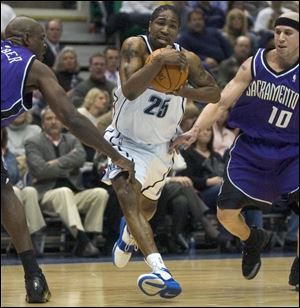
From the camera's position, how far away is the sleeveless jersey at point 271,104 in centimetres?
748

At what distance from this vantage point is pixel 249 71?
24.9ft

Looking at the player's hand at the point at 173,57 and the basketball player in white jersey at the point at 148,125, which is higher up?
the player's hand at the point at 173,57

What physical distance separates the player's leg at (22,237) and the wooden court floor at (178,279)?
0.35 feet

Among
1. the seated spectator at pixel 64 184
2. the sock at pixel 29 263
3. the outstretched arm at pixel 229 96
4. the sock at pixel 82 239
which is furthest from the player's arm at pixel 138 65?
the sock at pixel 82 239

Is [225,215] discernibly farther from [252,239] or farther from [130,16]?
[130,16]

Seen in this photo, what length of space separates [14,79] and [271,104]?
2226 millimetres

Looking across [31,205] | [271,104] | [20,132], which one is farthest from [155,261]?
[20,132]

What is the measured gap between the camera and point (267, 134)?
24.8 ft

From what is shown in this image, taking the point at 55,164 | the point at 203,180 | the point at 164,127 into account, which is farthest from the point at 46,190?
the point at 164,127

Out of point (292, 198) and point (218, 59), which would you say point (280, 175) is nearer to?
point (292, 198)

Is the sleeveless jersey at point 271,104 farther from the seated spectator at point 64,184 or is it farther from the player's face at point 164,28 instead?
the seated spectator at point 64,184

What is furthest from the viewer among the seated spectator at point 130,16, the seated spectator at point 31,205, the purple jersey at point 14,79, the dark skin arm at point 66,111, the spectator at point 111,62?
the seated spectator at point 130,16

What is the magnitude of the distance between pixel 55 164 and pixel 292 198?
3.68 metres

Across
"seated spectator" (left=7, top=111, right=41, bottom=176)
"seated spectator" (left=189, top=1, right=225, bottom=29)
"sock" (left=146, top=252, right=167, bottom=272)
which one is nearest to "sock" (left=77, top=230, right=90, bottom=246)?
"seated spectator" (left=7, top=111, right=41, bottom=176)
